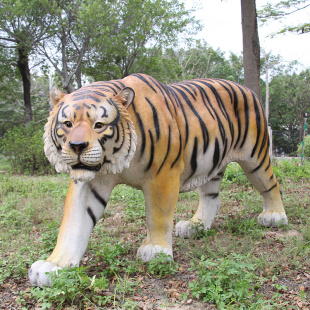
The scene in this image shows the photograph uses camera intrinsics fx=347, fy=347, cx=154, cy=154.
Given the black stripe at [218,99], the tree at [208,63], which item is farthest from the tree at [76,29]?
the tree at [208,63]

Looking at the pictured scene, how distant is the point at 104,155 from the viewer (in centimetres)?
244

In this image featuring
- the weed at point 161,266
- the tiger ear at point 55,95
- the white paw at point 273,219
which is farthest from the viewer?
the white paw at point 273,219

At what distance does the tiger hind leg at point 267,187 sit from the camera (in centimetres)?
388

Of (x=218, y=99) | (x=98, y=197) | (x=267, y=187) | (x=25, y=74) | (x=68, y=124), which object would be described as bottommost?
(x=267, y=187)

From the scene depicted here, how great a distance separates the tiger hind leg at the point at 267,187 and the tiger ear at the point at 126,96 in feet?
5.80

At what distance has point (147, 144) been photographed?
2730 mm

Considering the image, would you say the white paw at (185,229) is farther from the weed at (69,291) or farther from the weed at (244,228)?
the weed at (69,291)

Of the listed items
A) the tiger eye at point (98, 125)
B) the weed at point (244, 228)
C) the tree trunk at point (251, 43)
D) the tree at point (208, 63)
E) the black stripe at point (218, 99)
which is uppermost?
the tree at point (208, 63)

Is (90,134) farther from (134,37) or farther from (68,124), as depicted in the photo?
(134,37)

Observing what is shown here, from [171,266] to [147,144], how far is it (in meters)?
1.04

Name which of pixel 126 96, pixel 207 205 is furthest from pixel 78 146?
pixel 207 205

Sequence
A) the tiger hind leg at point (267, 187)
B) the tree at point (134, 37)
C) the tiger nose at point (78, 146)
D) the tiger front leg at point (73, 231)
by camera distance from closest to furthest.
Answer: the tiger nose at point (78, 146) < the tiger front leg at point (73, 231) < the tiger hind leg at point (267, 187) < the tree at point (134, 37)

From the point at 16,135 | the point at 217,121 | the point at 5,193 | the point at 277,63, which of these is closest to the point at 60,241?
the point at 217,121

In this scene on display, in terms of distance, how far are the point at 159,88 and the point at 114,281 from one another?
1.63 m
